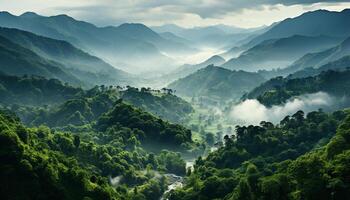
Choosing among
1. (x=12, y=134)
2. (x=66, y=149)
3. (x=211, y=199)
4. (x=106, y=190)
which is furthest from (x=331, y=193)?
(x=66, y=149)

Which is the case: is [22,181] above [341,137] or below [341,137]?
below

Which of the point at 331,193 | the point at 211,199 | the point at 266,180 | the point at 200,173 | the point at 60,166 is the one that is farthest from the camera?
the point at 200,173

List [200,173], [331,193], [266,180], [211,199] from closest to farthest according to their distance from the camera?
[331,193] → [266,180] → [211,199] → [200,173]

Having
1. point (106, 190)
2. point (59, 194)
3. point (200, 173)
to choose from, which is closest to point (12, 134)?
point (59, 194)

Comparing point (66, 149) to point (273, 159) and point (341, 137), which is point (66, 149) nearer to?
point (273, 159)

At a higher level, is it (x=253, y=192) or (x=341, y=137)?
(x=341, y=137)

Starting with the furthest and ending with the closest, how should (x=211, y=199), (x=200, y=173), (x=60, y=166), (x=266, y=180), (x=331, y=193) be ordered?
(x=200, y=173)
(x=211, y=199)
(x=60, y=166)
(x=266, y=180)
(x=331, y=193)

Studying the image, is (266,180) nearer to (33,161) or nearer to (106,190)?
(106,190)

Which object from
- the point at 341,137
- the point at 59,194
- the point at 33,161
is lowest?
the point at 59,194

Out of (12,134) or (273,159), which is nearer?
(12,134)
